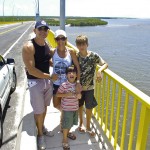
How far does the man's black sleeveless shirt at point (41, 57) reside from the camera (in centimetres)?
348

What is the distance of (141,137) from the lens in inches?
104

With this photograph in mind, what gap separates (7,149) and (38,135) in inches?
26.2

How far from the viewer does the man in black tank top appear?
3.40m

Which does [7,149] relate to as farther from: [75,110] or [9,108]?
[9,108]

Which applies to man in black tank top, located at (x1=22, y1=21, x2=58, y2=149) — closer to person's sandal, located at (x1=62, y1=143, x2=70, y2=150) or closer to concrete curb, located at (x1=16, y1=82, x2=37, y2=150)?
concrete curb, located at (x1=16, y1=82, x2=37, y2=150)

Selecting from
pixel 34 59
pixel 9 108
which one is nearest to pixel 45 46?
pixel 34 59

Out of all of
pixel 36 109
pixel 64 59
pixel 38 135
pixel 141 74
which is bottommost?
pixel 141 74

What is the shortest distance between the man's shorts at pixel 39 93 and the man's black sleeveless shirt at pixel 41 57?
4.6 inches

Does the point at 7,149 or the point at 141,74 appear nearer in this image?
the point at 7,149

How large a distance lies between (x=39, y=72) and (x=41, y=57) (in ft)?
0.75

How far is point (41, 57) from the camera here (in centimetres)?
354

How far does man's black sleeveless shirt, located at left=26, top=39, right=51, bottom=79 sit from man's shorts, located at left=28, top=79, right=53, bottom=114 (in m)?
0.12

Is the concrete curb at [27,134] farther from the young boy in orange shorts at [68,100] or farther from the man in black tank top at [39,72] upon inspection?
the young boy in orange shorts at [68,100]

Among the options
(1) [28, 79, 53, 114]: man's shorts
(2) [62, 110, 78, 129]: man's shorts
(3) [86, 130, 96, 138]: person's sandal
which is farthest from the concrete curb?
(3) [86, 130, 96, 138]: person's sandal
